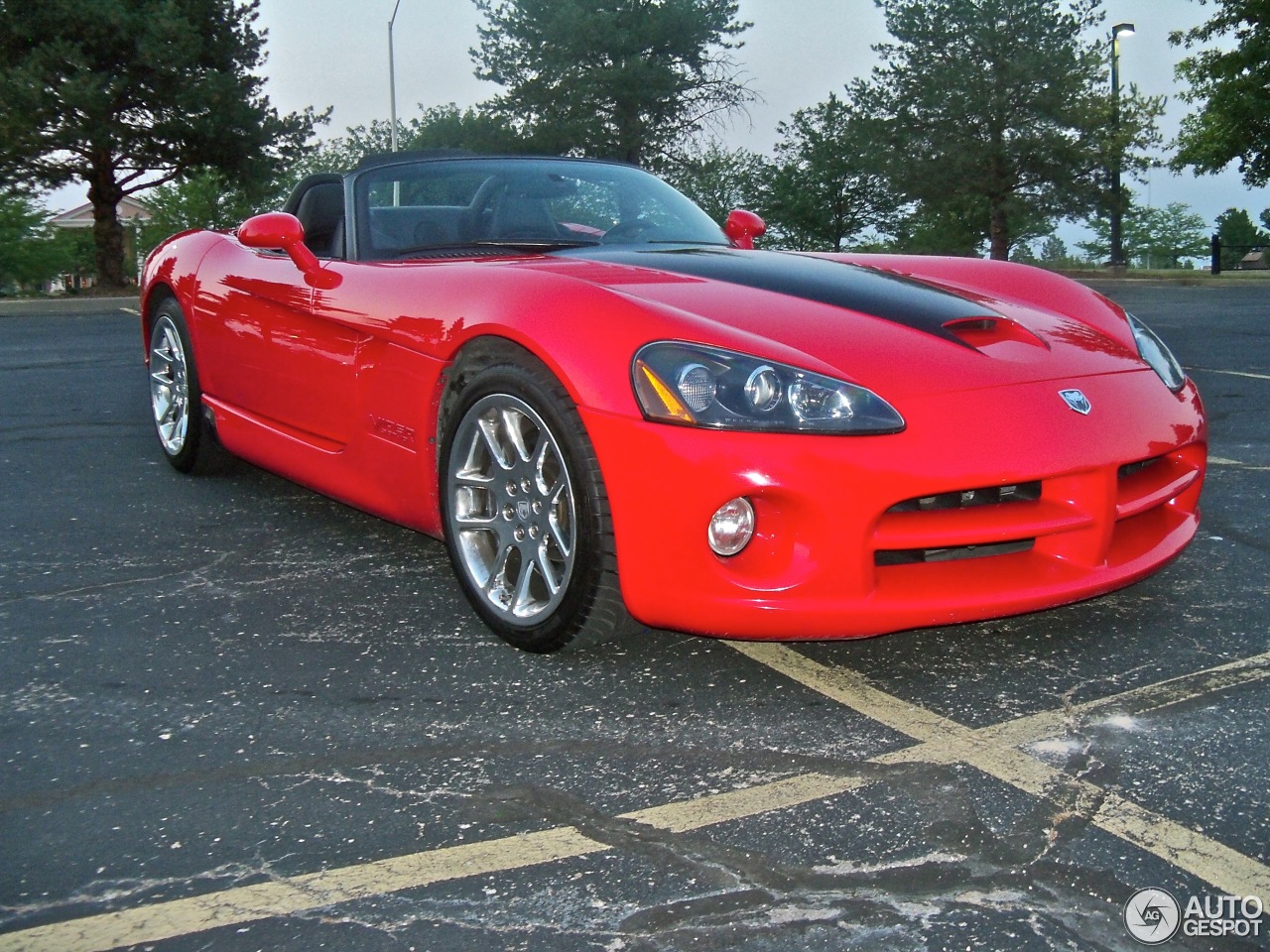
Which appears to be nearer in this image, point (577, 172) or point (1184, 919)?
point (1184, 919)

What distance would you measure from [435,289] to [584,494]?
0.90 metres

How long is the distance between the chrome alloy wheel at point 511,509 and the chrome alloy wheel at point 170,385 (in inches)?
87.4

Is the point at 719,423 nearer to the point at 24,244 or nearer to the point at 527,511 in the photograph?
the point at 527,511

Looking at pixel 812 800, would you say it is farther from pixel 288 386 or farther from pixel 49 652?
pixel 288 386

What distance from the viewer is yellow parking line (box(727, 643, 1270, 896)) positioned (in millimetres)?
2215

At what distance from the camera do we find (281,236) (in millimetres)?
4250

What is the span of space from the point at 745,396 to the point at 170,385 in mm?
3446

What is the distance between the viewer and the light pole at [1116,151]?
111 feet

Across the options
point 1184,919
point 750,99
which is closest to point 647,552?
point 1184,919

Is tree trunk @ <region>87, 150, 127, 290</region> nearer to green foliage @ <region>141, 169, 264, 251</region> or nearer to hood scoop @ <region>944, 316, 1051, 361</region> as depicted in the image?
green foliage @ <region>141, 169, 264, 251</region>

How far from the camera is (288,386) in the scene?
4.43 metres

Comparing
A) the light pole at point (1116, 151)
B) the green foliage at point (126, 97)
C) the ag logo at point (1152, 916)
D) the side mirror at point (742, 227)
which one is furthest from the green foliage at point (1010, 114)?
the ag logo at point (1152, 916)

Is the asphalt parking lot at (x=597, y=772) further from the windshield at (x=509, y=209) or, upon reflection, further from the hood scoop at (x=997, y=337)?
the windshield at (x=509, y=209)

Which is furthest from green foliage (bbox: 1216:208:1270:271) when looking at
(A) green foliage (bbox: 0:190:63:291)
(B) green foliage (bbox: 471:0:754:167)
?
(A) green foliage (bbox: 0:190:63:291)
